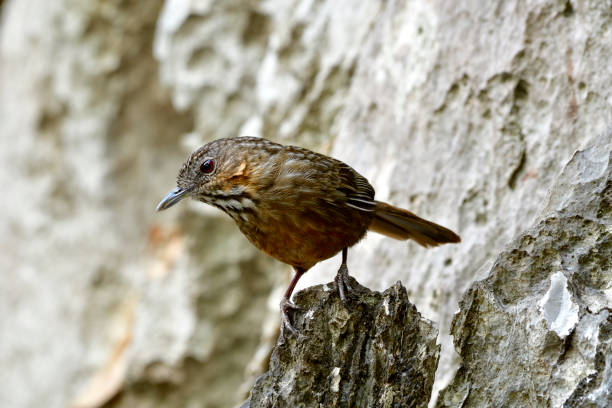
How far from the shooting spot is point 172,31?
923 centimetres

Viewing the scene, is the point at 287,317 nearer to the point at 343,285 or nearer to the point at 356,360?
the point at 343,285

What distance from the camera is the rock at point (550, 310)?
3250 millimetres

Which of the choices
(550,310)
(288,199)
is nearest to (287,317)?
(288,199)

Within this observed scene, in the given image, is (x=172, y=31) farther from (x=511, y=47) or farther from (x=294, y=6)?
(x=511, y=47)

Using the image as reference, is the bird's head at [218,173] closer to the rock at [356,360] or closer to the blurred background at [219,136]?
the rock at [356,360]

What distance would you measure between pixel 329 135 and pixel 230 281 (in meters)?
2.71

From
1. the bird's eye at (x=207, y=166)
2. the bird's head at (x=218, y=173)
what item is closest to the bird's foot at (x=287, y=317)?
the bird's head at (x=218, y=173)

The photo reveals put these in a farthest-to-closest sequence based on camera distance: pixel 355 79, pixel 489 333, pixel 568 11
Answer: pixel 355 79 < pixel 568 11 < pixel 489 333

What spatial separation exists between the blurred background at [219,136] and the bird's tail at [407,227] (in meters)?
0.23

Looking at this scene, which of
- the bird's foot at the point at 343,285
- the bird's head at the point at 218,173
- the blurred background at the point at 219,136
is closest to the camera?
the bird's foot at the point at 343,285

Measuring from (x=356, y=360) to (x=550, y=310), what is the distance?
2.85ft

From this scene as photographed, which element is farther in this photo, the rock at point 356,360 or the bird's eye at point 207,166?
the bird's eye at point 207,166

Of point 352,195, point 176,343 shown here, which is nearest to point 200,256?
point 176,343

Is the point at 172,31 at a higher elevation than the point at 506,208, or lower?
higher
